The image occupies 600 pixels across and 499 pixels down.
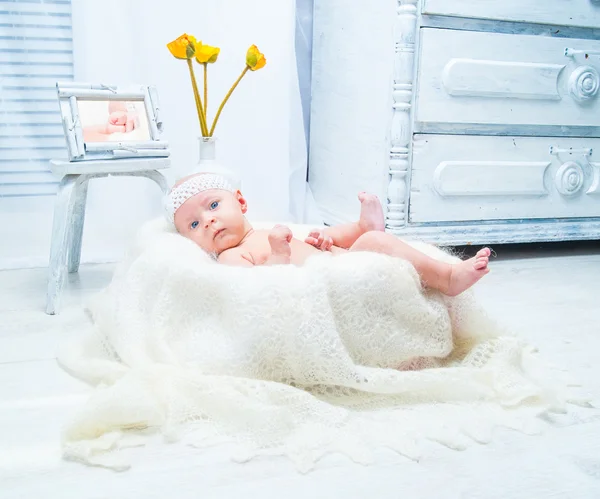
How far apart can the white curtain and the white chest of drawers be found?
0.64 feet

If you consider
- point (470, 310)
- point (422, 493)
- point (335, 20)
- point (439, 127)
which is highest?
point (335, 20)

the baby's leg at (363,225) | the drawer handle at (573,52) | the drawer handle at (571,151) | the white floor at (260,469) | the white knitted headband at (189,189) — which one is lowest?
the white floor at (260,469)

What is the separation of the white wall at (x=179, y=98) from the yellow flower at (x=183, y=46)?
0.42 metres

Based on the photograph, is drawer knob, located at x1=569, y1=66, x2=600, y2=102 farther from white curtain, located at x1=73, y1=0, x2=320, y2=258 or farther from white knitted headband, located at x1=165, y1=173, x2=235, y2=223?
white knitted headband, located at x1=165, y1=173, x2=235, y2=223

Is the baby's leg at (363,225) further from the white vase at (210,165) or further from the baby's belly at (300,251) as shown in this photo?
the white vase at (210,165)

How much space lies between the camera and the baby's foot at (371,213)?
1.24 metres

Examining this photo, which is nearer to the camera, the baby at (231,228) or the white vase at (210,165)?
the baby at (231,228)

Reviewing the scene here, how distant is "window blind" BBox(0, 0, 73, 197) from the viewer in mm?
1876

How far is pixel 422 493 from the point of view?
0.76 metres

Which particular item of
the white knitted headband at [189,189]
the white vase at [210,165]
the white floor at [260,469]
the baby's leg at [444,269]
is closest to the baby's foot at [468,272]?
the baby's leg at [444,269]

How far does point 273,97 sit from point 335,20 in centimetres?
29

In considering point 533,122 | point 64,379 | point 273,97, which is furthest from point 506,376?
point 273,97

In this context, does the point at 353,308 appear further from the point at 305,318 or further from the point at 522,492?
the point at 522,492

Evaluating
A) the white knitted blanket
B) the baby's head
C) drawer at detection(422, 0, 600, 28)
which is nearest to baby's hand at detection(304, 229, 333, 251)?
the baby's head
